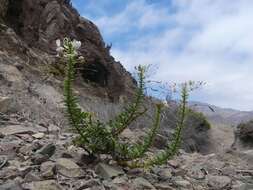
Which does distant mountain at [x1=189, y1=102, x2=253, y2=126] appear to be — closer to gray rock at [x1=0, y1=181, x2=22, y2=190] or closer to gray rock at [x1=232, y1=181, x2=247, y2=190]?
gray rock at [x1=232, y1=181, x2=247, y2=190]

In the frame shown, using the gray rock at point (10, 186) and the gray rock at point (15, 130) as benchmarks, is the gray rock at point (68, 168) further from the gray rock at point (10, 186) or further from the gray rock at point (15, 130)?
the gray rock at point (15, 130)

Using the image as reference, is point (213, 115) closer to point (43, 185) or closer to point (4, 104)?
point (4, 104)

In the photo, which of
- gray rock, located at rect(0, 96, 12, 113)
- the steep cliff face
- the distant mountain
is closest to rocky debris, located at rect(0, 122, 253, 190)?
the distant mountain

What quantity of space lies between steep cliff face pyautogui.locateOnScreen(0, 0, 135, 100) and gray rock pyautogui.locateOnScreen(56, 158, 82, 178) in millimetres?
12580

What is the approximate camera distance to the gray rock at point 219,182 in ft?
19.7

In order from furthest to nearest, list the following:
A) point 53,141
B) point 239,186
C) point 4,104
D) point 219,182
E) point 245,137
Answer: point 245,137 < point 4,104 < point 53,141 < point 219,182 < point 239,186

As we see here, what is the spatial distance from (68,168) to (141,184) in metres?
0.77

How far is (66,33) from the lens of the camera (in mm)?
20875

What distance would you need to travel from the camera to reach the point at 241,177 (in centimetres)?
672

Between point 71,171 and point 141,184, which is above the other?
point 71,171

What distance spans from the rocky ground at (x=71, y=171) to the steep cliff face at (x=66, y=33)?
11.3 m

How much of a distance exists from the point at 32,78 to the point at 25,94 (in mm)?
2687

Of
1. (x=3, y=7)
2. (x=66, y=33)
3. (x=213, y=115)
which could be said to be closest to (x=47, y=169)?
(x=3, y=7)

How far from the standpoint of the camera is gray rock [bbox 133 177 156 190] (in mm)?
5129
